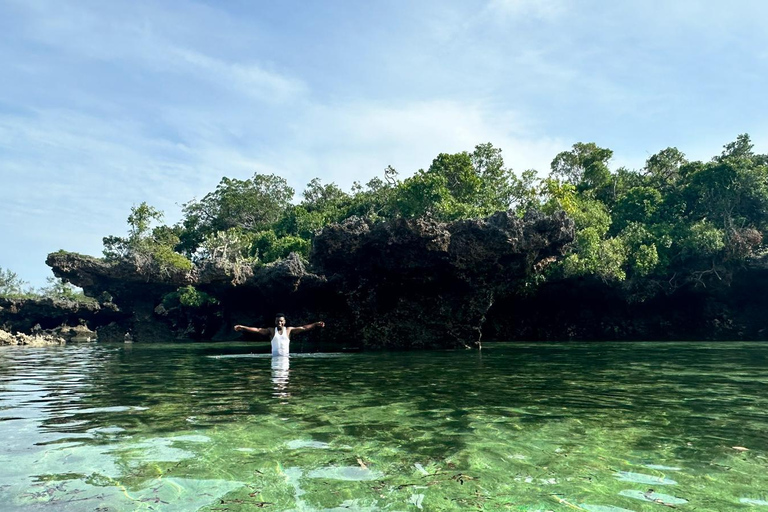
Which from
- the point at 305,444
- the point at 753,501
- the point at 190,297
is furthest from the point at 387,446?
the point at 190,297

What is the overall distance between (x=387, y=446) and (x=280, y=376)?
6.41 metres

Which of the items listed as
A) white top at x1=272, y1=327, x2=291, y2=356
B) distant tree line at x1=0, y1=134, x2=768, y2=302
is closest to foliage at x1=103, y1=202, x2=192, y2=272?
distant tree line at x1=0, y1=134, x2=768, y2=302

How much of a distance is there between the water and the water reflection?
127 millimetres

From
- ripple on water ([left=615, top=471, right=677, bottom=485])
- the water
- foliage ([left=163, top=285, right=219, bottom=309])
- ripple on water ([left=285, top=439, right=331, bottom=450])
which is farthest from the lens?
foliage ([left=163, top=285, right=219, bottom=309])

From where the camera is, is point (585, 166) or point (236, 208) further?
point (236, 208)

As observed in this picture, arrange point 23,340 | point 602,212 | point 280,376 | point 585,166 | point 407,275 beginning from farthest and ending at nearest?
1. point 585,166
2. point 602,212
3. point 23,340
4. point 407,275
5. point 280,376

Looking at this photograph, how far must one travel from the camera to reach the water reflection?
856 centimetres

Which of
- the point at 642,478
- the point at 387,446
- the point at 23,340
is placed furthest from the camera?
the point at 23,340

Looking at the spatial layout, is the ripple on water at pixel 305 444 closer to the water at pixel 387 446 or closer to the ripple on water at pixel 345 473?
the water at pixel 387 446

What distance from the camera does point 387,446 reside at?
498 cm

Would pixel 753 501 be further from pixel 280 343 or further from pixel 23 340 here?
pixel 23 340

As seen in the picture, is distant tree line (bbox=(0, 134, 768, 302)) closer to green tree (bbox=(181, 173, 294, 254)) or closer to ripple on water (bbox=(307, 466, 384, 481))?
green tree (bbox=(181, 173, 294, 254))

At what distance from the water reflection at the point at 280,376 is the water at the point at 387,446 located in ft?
0.42

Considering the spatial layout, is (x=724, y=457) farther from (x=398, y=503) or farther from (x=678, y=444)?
(x=398, y=503)
